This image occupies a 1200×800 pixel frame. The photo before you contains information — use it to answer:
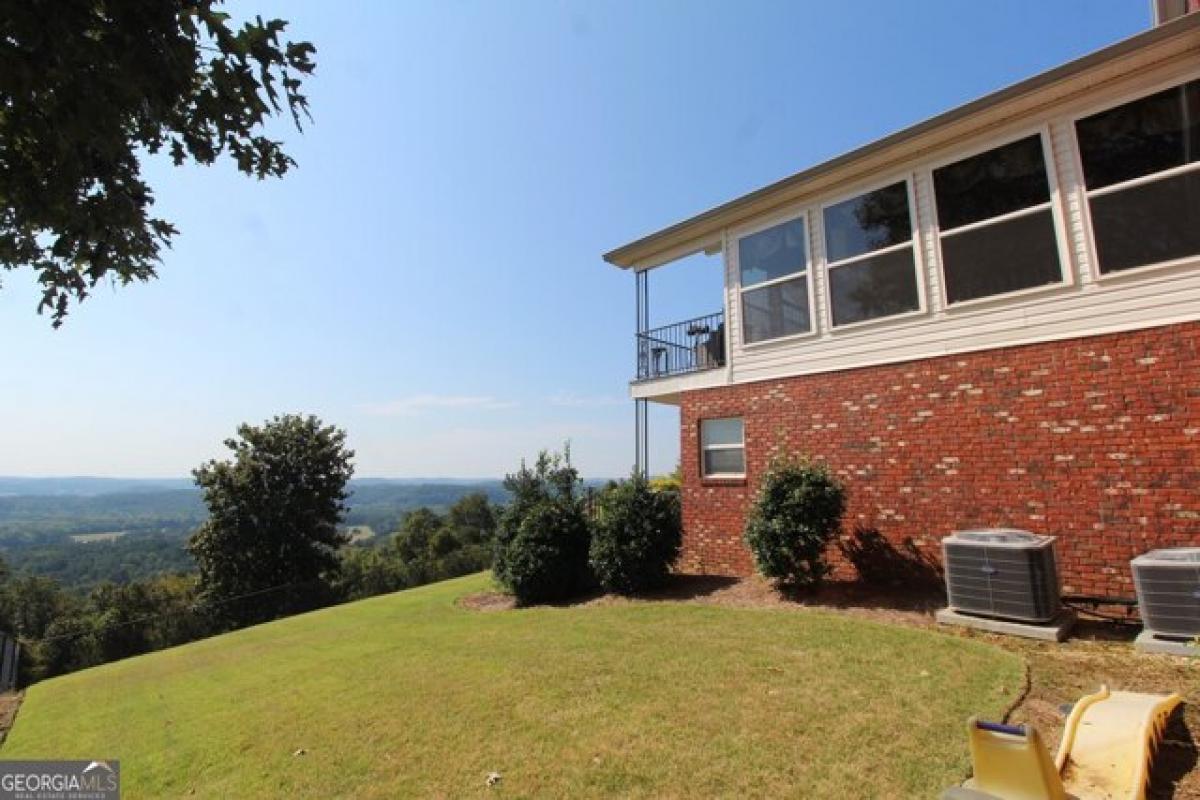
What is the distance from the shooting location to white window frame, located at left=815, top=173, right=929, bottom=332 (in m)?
8.23

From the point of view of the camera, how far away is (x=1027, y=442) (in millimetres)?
7051

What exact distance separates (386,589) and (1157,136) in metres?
23.2

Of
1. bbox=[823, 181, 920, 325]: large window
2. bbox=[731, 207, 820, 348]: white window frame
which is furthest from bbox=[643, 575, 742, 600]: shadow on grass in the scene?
bbox=[823, 181, 920, 325]: large window

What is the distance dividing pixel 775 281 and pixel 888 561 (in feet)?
14.8

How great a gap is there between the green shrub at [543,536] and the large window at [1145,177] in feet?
26.7

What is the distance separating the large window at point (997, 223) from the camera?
7246mm

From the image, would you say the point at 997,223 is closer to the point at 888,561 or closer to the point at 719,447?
the point at 888,561

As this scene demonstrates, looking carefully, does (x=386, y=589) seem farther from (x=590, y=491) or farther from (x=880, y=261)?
(x=880, y=261)

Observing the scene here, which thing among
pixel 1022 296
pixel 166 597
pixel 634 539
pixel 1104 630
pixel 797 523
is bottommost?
pixel 166 597

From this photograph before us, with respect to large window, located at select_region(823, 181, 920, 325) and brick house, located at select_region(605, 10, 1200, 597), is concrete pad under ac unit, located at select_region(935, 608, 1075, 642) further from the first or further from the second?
large window, located at select_region(823, 181, 920, 325)

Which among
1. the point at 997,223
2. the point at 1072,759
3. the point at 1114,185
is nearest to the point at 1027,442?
the point at 997,223

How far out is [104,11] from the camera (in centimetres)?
234

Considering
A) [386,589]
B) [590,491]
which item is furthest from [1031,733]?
[386,589]

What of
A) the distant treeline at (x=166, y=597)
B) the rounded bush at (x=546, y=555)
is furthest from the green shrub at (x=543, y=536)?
the distant treeline at (x=166, y=597)
